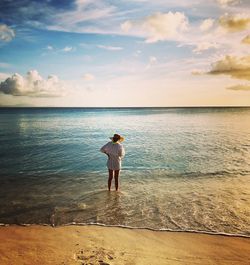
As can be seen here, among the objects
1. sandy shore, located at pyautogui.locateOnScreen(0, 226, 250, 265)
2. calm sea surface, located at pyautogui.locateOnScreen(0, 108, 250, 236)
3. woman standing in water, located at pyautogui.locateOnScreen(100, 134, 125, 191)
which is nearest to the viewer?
sandy shore, located at pyautogui.locateOnScreen(0, 226, 250, 265)

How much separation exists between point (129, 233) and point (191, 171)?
7.69m

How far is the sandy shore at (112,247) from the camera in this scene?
5.35m

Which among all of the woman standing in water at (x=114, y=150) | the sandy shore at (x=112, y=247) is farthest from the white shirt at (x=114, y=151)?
the sandy shore at (x=112, y=247)

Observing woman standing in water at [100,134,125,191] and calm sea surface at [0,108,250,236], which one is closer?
calm sea surface at [0,108,250,236]

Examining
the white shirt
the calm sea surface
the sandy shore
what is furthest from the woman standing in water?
the sandy shore

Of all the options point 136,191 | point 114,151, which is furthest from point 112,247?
point 136,191

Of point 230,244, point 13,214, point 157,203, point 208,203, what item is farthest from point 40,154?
point 230,244

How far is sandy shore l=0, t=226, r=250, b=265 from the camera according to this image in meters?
5.35

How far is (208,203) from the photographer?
9.15 metres

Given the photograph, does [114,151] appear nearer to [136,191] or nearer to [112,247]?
[136,191]

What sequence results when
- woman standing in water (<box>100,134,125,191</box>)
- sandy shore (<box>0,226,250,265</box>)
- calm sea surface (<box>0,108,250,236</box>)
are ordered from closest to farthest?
sandy shore (<box>0,226,250,265</box>)
calm sea surface (<box>0,108,250,236</box>)
woman standing in water (<box>100,134,125,191</box>)

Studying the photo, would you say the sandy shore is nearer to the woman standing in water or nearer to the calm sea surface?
the calm sea surface

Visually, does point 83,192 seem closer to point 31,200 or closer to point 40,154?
point 31,200

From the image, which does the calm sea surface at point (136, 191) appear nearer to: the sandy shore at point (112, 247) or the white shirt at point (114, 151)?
the sandy shore at point (112, 247)
